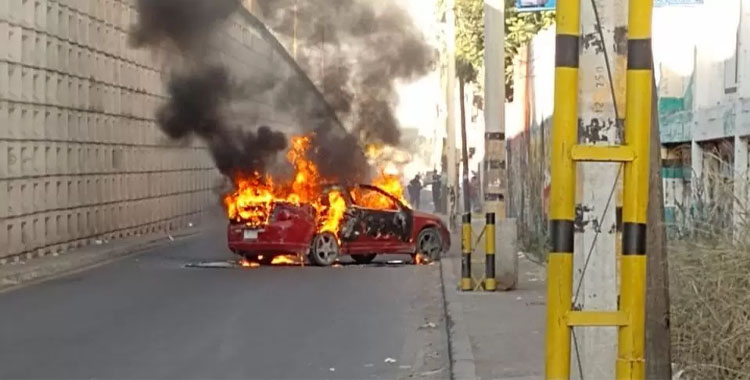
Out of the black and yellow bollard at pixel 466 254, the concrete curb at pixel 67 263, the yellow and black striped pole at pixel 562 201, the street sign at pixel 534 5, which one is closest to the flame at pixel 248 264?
the concrete curb at pixel 67 263

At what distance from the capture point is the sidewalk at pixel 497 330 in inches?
400

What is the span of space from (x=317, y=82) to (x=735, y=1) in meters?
16.3

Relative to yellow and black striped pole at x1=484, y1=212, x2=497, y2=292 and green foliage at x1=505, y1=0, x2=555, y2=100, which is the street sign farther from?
green foliage at x1=505, y1=0, x2=555, y2=100

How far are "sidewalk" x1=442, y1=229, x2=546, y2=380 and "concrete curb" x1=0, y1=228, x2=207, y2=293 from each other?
626 cm

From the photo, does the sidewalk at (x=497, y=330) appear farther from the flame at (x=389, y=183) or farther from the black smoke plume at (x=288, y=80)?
the black smoke plume at (x=288, y=80)

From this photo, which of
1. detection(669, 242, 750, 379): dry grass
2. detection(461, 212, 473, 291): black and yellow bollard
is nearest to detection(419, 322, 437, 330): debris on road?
detection(461, 212, 473, 291): black and yellow bollard

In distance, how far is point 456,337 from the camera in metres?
11.9

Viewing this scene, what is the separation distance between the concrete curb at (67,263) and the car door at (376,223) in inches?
182

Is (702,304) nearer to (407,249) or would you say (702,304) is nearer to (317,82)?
(407,249)

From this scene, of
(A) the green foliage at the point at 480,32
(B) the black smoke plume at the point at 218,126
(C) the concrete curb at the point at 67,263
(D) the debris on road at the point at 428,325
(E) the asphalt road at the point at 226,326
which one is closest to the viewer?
(E) the asphalt road at the point at 226,326

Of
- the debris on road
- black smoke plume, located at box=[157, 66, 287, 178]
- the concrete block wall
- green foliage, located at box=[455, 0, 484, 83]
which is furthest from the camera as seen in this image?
green foliage, located at box=[455, 0, 484, 83]

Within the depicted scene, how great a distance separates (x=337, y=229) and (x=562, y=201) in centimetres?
1740

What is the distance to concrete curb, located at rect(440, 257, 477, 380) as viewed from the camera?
32.9 feet

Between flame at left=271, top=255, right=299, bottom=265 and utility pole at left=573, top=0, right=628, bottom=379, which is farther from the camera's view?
flame at left=271, top=255, right=299, bottom=265
